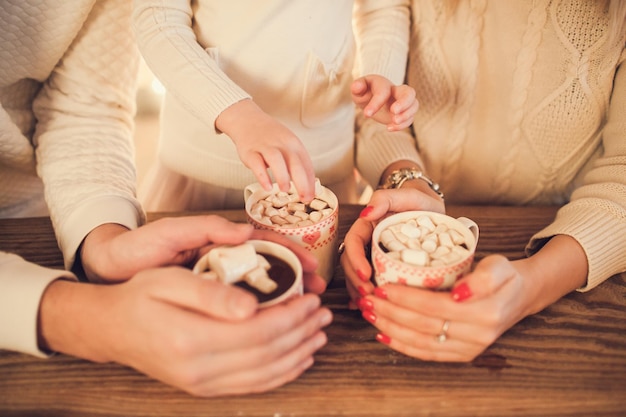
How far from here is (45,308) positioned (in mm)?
708

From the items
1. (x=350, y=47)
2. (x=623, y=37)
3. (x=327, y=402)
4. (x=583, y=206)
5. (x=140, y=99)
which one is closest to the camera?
(x=327, y=402)

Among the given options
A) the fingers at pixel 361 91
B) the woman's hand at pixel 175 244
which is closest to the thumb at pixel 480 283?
the woman's hand at pixel 175 244

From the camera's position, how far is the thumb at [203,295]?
23.8 inches

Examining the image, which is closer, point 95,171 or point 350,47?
point 95,171

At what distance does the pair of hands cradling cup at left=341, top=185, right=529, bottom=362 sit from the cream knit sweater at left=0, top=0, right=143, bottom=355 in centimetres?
52

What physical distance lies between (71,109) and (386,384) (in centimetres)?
91

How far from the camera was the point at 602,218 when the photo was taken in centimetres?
91

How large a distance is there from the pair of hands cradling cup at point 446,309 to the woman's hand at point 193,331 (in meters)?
0.11

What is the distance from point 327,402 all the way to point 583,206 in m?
0.67

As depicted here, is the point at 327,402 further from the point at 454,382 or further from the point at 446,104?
the point at 446,104

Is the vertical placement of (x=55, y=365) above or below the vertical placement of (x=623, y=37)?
below

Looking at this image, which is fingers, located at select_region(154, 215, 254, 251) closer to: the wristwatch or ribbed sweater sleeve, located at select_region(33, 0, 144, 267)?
ribbed sweater sleeve, located at select_region(33, 0, 144, 267)

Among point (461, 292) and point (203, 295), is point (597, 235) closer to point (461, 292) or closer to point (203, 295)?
point (461, 292)

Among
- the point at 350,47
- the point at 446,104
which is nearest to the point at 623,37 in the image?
the point at 446,104
